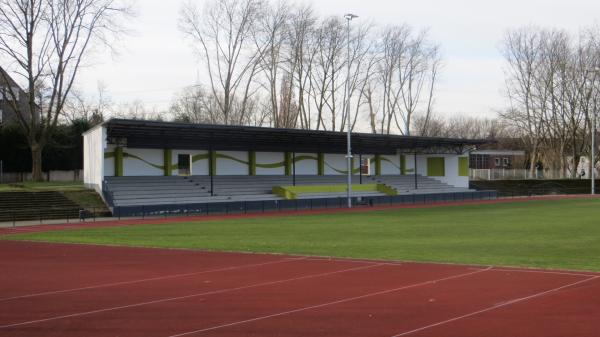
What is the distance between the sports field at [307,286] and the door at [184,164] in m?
30.5

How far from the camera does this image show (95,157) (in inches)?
1864

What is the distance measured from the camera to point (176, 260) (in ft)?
56.9

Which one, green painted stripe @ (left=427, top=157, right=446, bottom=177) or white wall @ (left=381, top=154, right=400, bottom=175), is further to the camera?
green painted stripe @ (left=427, top=157, right=446, bottom=177)

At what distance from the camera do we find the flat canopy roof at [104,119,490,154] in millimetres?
46594

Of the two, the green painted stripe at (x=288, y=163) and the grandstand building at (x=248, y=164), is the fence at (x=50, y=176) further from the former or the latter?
the green painted stripe at (x=288, y=163)

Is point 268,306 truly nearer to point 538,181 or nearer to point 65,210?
point 65,210

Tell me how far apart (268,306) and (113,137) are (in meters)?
39.9

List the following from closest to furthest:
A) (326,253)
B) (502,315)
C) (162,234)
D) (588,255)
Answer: (502,315)
(588,255)
(326,253)
(162,234)

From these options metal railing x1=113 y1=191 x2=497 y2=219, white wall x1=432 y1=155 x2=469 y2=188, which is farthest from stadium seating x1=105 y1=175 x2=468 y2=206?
white wall x1=432 y1=155 x2=469 y2=188

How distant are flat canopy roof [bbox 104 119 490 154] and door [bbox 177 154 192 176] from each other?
39.2 inches

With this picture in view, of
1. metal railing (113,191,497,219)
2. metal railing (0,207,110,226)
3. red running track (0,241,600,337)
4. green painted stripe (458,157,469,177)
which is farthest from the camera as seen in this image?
green painted stripe (458,157,469,177)

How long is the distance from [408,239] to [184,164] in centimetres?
3488

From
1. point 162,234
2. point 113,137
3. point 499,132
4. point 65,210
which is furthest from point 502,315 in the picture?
point 499,132

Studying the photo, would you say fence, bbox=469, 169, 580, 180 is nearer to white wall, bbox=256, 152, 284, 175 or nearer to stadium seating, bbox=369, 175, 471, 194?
stadium seating, bbox=369, 175, 471, 194
